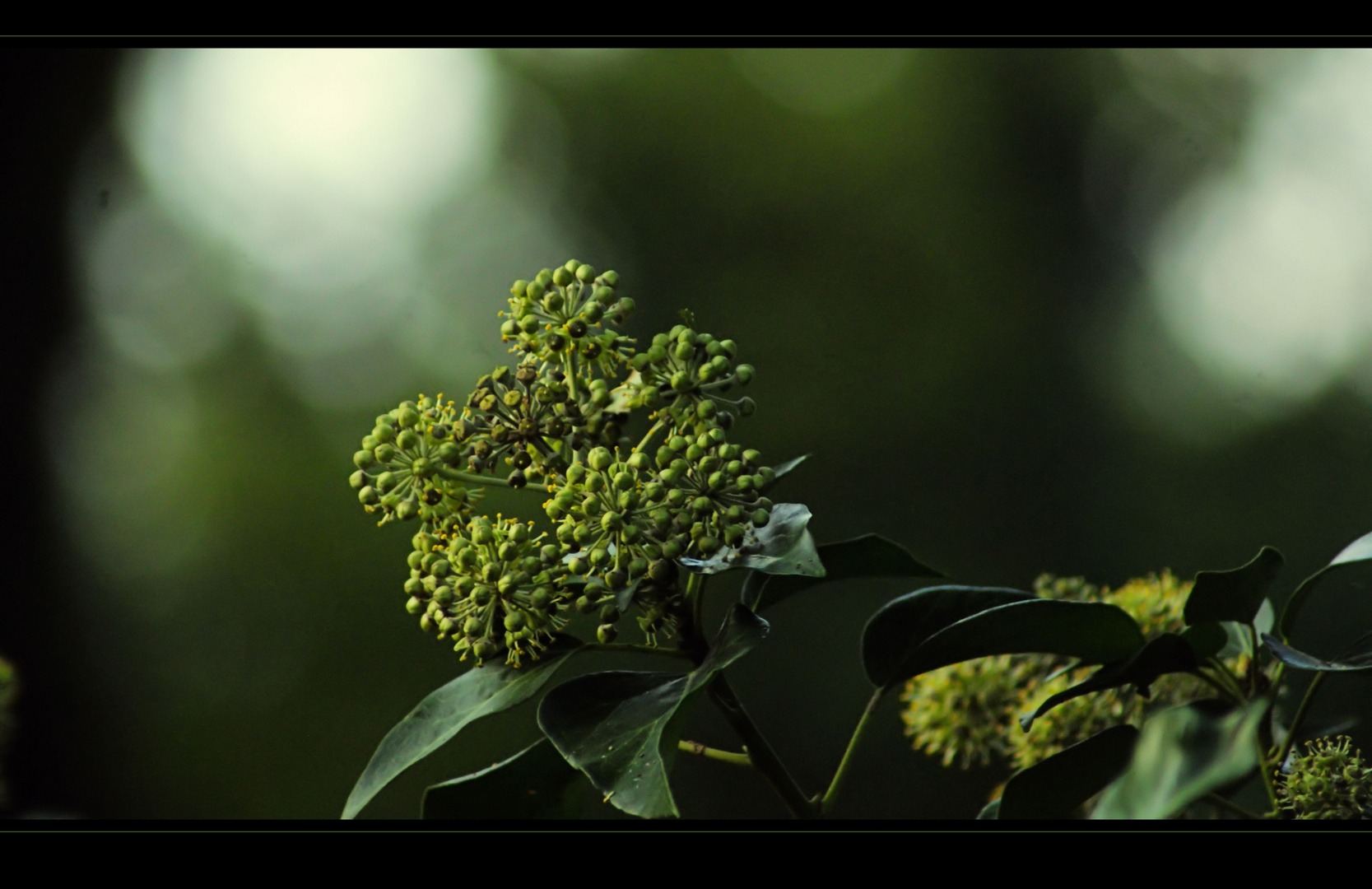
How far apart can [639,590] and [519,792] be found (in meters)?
0.15

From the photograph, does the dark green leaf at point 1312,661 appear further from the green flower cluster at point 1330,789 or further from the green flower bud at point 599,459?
the green flower bud at point 599,459

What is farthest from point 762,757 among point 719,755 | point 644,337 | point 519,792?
point 644,337

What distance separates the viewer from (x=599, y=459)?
666 millimetres

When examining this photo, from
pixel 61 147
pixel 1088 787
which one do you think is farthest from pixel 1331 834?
pixel 61 147

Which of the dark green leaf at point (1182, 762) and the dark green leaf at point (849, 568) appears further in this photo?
the dark green leaf at point (849, 568)

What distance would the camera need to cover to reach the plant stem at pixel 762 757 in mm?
667

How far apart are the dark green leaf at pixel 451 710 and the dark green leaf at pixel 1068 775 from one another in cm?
30

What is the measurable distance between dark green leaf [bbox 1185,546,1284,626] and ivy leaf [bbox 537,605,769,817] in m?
0.29

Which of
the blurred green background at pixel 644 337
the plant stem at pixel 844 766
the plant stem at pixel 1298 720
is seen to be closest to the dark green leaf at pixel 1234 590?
the plant stem at pixel 1298 720

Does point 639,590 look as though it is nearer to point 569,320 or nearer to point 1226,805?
point 569,320

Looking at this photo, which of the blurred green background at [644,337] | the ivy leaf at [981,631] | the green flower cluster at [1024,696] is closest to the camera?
the ivy leaf at [981,631]

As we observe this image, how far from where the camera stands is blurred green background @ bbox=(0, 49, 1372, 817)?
2936 mm

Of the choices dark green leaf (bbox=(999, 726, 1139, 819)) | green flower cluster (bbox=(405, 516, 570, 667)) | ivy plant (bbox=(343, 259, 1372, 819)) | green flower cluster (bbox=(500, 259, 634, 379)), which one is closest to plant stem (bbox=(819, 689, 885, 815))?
ivy plant (bbox=(343, 259, 1372, 819))
